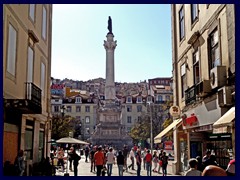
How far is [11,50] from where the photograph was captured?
1130 cm

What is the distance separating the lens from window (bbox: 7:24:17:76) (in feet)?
36.1

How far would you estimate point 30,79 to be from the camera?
14.7 meters

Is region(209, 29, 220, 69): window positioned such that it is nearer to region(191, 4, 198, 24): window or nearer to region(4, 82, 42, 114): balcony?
region(191, 4, 198, 24): window

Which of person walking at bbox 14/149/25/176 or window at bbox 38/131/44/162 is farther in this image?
window at bbox 38/131/44/162

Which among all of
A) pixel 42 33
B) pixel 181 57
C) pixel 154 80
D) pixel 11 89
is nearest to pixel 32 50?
pixel 42 33

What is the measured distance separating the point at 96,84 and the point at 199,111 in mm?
104190

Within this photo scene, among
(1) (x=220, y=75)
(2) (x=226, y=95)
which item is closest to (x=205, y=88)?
(1) (x=220, y=75)

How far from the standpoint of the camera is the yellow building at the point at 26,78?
11.0 metres

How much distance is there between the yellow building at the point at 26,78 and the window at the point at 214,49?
5950 mm

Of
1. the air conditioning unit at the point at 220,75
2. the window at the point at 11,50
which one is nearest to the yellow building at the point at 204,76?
the air conditioning unit at the point at 220,75

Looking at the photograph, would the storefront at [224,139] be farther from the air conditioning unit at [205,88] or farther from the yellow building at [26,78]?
the yellow building at [26,78]

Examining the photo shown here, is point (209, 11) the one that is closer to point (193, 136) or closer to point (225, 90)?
point (225, 90)

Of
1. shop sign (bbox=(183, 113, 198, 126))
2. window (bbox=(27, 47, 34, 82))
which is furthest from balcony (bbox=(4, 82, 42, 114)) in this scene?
shop sign (bbox=(183, 113, 198, 126))

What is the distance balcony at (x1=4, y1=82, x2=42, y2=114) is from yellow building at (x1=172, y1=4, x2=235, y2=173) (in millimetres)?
5575
